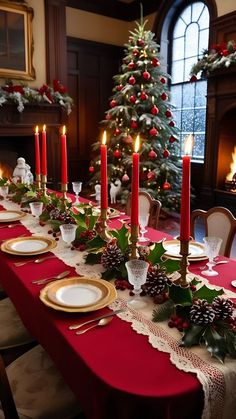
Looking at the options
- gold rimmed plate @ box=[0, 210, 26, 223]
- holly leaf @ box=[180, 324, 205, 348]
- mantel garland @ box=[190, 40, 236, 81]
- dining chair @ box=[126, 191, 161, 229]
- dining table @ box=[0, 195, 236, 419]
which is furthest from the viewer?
mantel garland @ box=[190, 40, 236, 81]

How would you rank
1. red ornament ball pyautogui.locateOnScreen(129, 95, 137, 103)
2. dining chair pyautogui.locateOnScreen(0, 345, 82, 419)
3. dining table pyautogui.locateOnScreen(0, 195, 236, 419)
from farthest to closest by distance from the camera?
red ornament ball pyautogui.locateOnScreen(129, 95, 137, 103) < dining chair pyautogui.locateOnScreen(0, 345, 82, 419) < dining table pyautogui.locateOnScreen(0, 195, 236, 419)

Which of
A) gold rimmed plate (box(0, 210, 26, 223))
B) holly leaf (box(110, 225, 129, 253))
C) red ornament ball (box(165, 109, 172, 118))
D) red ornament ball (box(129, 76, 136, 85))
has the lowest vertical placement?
gold rimmed plate (box(0, 210, 26, 223))

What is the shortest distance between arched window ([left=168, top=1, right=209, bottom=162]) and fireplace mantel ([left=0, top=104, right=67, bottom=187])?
1.99 meters

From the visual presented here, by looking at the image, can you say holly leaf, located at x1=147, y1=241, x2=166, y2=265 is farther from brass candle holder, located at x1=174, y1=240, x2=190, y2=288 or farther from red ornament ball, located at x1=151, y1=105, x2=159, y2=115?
red ornament ball, located at x1=151, y1=105, x2=159, y2=115

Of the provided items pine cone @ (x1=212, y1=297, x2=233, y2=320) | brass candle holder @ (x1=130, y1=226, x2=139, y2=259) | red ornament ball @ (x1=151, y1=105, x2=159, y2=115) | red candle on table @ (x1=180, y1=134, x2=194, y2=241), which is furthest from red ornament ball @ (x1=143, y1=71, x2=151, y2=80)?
pine cone @ (x1=212, y1=297, x2=233, y2=320)

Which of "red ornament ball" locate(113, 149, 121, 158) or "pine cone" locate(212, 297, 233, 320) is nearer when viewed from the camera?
"pine cone" locate(212, 297, 233, 320)

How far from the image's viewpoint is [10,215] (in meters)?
2.32

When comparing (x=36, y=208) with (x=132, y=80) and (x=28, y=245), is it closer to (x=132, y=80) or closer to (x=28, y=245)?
(x=28, y=245)

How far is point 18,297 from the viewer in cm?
142

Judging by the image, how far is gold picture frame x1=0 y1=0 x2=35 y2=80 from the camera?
5.14 meters

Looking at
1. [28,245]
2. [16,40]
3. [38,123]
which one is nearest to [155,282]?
[28,245]

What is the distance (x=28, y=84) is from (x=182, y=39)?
261 centimetres

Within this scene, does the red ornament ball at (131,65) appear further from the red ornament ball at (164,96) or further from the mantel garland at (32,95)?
the mantel garland at (32,95)

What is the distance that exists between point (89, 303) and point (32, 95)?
4556 mm
